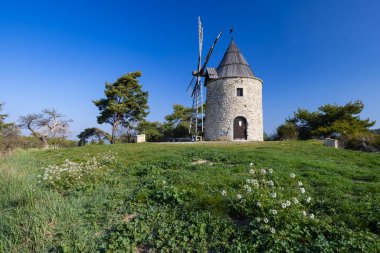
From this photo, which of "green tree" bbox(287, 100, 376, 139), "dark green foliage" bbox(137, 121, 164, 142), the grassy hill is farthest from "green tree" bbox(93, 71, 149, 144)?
the grassy hill

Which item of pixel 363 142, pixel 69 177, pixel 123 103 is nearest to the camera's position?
pixel 69 177

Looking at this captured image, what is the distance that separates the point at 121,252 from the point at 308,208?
314 cm

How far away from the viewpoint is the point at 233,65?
69.4ft

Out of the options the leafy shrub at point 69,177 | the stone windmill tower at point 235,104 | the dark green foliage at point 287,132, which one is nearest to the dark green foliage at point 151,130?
the stone windmill tower at point 235,104

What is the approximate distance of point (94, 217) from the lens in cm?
440

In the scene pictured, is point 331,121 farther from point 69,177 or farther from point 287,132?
point 69,177

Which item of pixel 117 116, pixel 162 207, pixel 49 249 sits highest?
pixel 117 116

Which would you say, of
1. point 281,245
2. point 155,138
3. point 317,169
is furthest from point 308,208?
point 155,138

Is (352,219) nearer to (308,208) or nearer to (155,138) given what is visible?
(308,208)

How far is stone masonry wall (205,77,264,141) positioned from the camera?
20125 mm

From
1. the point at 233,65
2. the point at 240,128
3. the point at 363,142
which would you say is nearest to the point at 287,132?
the point at 240,128

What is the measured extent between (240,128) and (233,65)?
5.34 m

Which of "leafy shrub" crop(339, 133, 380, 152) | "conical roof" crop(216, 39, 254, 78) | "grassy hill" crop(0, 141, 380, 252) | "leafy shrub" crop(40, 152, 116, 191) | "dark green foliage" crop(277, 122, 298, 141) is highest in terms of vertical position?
"conical roof" crop(216, 39, 254, 78)

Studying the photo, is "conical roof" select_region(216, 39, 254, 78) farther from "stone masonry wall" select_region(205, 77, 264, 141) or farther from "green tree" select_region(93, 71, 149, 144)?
"green tree" select_region(93, 71, 149, 144)
